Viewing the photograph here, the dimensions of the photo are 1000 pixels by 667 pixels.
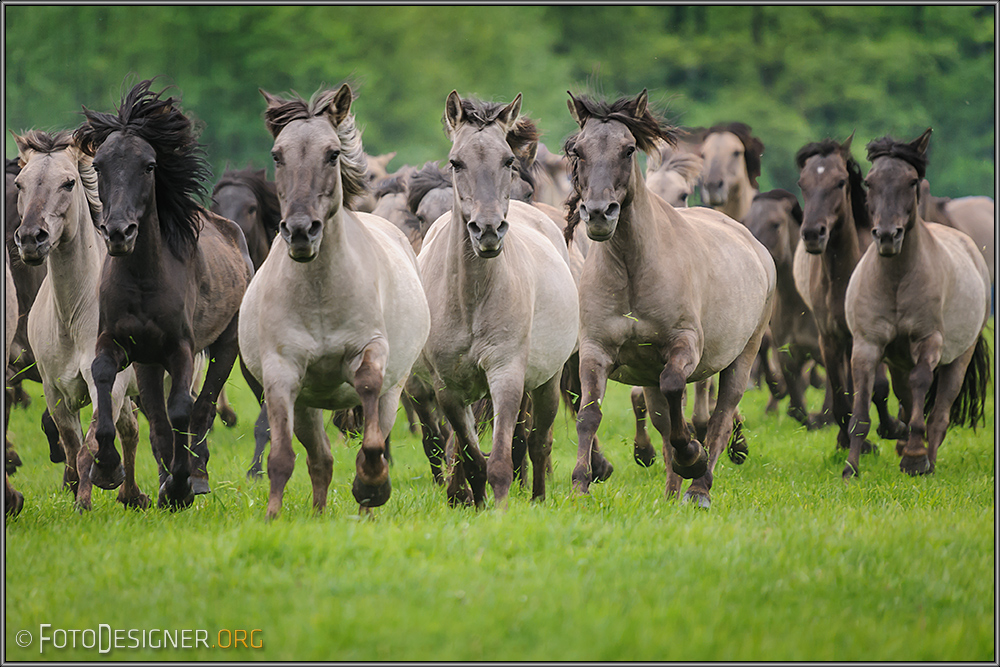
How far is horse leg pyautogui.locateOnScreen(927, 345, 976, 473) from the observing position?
9.27 metres

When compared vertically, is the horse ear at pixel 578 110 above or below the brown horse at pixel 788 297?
above

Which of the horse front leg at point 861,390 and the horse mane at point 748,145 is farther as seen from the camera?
the horse mane at point 748,145

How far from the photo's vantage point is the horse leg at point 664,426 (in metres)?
7.79

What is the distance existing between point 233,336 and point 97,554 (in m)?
2.88

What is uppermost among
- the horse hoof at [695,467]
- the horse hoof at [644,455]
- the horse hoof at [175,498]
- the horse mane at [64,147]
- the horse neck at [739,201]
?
the horse mane at [64,147]

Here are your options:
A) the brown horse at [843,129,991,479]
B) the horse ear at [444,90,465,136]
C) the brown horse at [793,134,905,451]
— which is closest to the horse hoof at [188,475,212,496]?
the horse ear at [444,90,465,136]

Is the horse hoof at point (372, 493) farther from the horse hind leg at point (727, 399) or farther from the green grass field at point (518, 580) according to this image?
the horse hind leg at point (727, 399)

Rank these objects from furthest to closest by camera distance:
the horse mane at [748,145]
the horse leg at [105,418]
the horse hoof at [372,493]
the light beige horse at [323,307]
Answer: the horse mane at [748,145]
the horse leg at [105,418]
the horse hoof at [372,493]
the light beige horse at [323,307]

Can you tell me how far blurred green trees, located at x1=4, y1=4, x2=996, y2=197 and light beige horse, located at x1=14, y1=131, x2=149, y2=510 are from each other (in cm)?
2212

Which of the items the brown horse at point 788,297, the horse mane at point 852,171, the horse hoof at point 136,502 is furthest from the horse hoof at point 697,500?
the brown horse at point 788,297

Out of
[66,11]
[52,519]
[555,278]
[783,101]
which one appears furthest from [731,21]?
[52,519]

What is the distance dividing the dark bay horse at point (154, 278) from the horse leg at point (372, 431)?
1.49 meters

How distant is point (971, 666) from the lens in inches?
159

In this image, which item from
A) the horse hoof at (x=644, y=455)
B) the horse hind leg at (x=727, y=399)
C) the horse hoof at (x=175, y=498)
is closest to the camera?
the horse hoof at (x=175, y=498)
